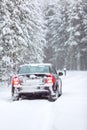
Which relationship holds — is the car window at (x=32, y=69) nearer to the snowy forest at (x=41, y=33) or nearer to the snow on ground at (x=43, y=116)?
the snow on ground at (x=43, y=116)

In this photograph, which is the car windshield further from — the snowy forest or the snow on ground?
the snowy forest

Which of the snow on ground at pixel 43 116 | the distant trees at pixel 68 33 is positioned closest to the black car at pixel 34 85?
the snow on ground at pixel 43 116

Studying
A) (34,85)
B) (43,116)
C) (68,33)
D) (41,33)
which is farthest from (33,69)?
(68,33)

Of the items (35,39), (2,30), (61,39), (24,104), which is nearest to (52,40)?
(61,39)

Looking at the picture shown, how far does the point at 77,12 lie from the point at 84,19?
6.78 ft

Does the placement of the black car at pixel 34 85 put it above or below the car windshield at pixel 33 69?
below

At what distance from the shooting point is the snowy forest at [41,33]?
89.7ft

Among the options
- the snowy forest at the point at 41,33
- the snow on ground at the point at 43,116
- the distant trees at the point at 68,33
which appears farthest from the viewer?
the distant trees at the point at 68,33

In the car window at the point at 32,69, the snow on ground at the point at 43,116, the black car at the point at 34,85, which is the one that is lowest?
the snow on ground at the point at 43,116

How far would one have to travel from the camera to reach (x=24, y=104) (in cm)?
1384

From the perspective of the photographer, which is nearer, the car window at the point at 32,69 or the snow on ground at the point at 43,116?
the snow on ground at the point at 43,116

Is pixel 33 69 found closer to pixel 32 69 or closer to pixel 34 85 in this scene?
pixel 32 69

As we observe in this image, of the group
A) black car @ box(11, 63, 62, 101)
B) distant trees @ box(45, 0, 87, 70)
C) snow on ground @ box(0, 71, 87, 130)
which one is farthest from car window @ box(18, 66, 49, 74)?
distant trees @ box(45, 0, 87, 70)

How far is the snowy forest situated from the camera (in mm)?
27344
